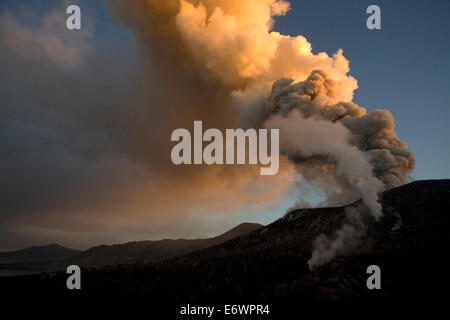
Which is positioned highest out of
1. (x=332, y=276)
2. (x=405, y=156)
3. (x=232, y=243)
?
(x=405, y=156)

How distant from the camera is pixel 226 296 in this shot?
29.6 meters

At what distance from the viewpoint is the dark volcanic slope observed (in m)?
25.0

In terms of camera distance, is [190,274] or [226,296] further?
[190,274]

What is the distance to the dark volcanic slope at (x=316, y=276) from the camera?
82.0 feet

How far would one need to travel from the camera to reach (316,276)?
27953mm

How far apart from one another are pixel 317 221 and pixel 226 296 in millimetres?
59452
